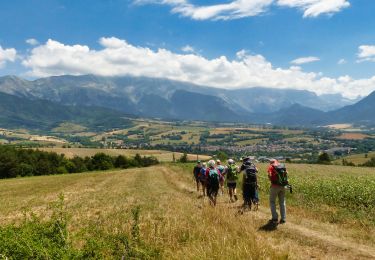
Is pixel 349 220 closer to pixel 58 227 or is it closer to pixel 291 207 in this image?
pixel 291 207

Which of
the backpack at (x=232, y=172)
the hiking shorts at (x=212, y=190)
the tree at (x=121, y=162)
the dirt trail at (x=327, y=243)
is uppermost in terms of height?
the backpack at (x=232, y=172)

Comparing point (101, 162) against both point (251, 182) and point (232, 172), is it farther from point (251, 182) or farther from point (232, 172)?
point (251, 182)

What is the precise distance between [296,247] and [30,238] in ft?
29.2

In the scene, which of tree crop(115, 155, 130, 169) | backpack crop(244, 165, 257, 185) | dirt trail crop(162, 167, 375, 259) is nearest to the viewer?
dirt trail crop(162, 167, 375, 259)

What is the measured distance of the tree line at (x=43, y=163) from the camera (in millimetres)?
90750

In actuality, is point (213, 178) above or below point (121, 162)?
above

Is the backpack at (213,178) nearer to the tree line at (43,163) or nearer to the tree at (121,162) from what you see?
the tree line at (43,163)

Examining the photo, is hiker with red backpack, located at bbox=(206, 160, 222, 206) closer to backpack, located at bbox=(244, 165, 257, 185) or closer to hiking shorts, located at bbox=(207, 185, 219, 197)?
hiking shorts, located at bbox=(207, 185, 219, 197)

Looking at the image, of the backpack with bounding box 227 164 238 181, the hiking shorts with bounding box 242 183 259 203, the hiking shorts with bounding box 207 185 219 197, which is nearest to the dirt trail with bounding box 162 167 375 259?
the hiking shorts with bounding box 242 183 259 203

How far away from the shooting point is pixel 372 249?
13.3 metres

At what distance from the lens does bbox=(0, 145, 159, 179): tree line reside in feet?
298

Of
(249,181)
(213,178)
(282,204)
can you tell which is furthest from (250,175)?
(282,204)

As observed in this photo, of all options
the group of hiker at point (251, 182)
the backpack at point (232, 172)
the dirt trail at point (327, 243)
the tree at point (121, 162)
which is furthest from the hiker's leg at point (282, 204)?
the tree at point (121, 162)

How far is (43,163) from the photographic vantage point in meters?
98.2
